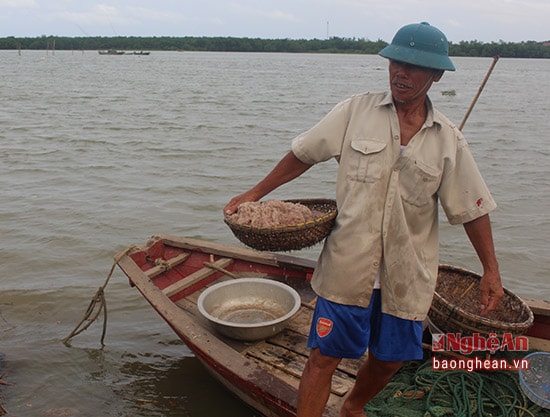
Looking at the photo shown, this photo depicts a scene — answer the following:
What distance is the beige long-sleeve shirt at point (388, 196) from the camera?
2.22 m

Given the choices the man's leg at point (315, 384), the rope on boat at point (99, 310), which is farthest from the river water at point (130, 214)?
the man's leg at point (315, 384)

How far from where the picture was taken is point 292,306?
155 inches

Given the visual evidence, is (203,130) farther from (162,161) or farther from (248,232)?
Result: (248,232)

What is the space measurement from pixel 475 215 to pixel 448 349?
137 centimetres

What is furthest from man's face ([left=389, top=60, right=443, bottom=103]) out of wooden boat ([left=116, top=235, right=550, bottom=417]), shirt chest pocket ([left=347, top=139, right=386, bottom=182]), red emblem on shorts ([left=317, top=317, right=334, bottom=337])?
wooden boat ([left=116, top=235, right=550, bottom=417])

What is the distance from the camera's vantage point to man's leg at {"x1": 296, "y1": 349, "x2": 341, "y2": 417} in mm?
2379

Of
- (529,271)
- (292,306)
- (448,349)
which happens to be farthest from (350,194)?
(529,271)

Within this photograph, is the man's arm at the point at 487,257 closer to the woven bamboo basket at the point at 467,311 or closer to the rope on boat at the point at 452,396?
the woven bamboo basket at the point at 467,311

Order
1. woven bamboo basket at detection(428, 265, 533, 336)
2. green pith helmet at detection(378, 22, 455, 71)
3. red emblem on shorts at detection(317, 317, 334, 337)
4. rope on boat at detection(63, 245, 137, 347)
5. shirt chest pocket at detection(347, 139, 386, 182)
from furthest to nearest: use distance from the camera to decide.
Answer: rope on boat at detection(63, 245, 137, 347), woven bamboo basket at detection(428, 265, 533, 336), red emblem on shorts at detection(317, 317, 334, 337), shirt chest pocket at detection(347, 139, 386, 182), green pith helmet at detection(378, 22, 455, 71)

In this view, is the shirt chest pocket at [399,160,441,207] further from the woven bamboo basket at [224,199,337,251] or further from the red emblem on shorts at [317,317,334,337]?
the red emblem on shorts at [317,317,334,337]

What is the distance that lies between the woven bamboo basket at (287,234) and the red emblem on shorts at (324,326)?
15.9 inches

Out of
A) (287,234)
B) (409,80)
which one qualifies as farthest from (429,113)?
(287,234)

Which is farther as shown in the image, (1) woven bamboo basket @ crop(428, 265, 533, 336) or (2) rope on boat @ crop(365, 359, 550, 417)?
(1) woven bamboo basket @ crop(428, 265, 533, 336)

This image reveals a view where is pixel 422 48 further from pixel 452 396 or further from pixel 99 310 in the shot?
pixel 99 310
